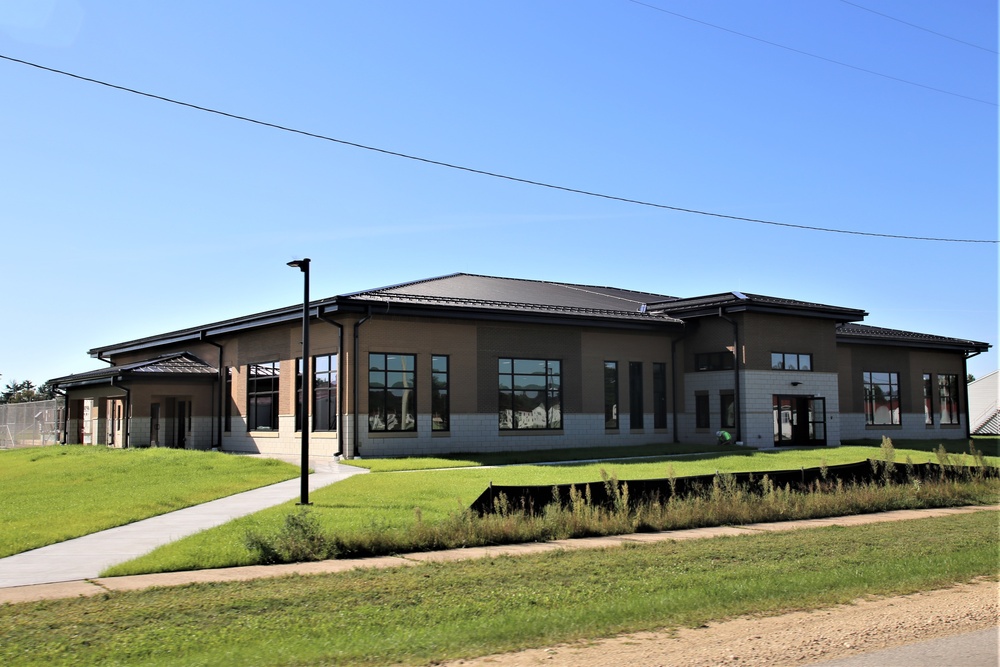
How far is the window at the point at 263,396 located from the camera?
112 feet

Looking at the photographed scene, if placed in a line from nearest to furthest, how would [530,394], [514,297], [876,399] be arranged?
[530,394]
[514,297]
[876,399]

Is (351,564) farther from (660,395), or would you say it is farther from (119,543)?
(660,395)

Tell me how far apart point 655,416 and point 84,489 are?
22.4m

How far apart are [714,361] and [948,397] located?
1831 centimetres

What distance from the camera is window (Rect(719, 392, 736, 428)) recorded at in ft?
116

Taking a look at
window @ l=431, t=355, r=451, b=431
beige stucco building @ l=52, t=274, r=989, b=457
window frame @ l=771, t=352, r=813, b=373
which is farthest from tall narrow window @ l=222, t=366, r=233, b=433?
window frame @ l=771, t=352, r=813, b=373

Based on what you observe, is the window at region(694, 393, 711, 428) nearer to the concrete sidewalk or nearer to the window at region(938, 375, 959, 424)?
the window at region(938, 375, 959, 424)

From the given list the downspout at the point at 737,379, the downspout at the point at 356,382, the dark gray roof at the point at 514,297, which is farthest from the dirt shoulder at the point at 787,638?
the downspout at the point at 737,379

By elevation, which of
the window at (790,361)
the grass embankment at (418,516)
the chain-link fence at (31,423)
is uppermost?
the window at (790,361)

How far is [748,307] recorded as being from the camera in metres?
34.0

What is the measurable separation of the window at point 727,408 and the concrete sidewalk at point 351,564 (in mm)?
18513

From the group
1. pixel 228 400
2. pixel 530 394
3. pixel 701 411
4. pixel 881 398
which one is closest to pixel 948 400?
pixel 881 398

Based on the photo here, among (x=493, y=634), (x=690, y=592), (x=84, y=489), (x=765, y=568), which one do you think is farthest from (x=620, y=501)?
(x=84, y=489)

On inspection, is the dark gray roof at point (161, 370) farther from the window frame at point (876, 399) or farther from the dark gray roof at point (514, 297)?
the window frame at point (876, 399)
